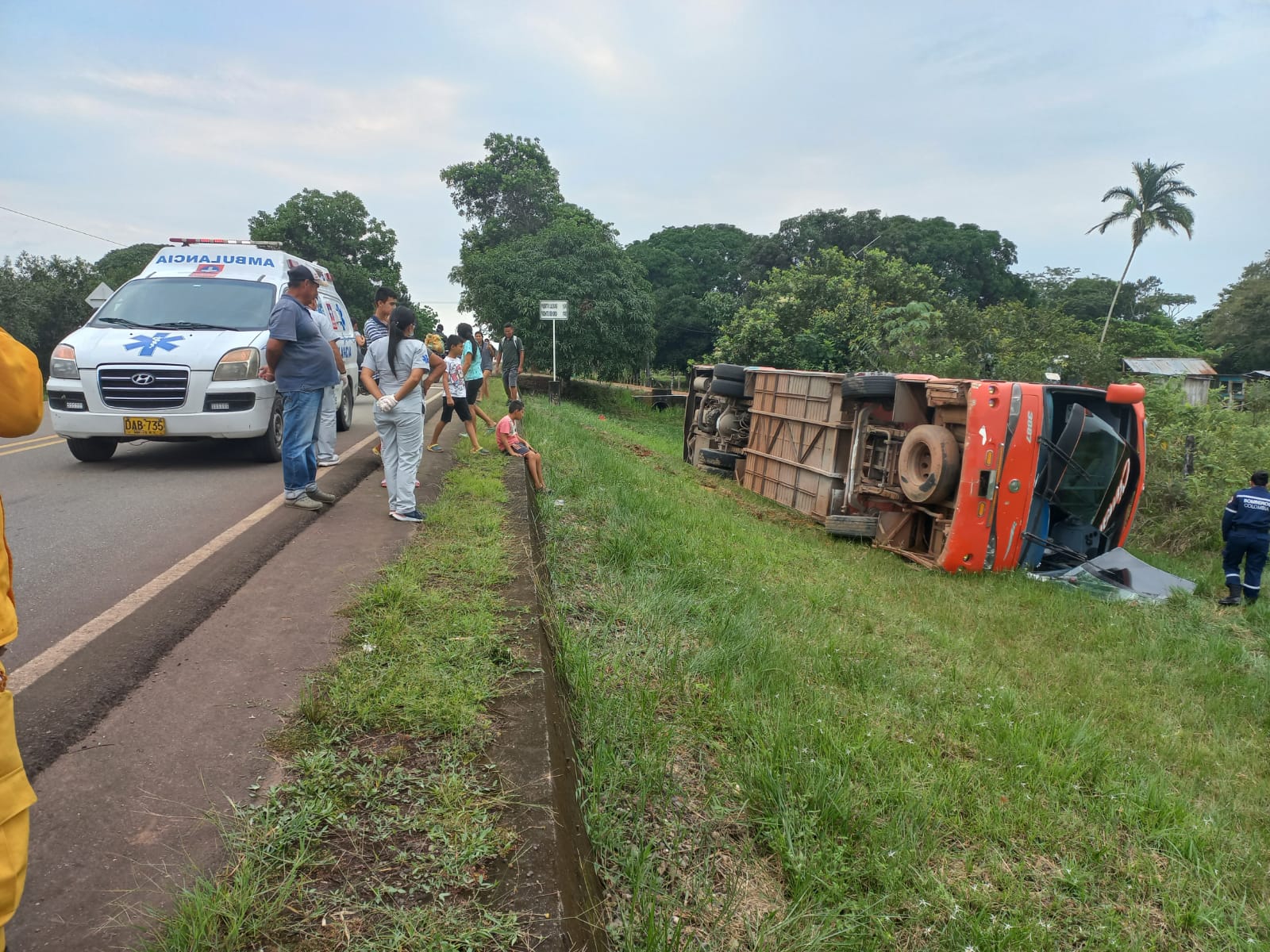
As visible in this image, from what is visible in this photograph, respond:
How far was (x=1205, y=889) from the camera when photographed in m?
3.00

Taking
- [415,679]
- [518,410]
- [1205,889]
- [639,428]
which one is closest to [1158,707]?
[1205,889]

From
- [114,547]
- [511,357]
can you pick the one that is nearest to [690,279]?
[511,357]

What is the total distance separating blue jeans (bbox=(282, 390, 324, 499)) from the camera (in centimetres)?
596

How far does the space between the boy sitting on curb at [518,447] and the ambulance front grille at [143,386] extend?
313 cm

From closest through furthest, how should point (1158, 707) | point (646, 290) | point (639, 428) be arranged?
1. point (1158, 707)
2. point (639, 428)
3. point (646, 290)

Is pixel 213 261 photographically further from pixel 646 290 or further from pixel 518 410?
pixel 646 290

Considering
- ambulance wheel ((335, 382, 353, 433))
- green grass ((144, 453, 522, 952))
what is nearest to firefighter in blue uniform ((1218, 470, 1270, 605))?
green grass ((144, 453, 522, 952))

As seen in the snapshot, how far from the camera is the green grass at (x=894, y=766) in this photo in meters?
2.62

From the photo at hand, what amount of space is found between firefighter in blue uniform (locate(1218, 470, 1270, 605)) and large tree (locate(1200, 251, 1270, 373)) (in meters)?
44.9

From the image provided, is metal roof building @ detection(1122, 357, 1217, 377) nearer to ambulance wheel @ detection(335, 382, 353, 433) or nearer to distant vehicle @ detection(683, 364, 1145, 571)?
distant vehicle @ detection(683, 364, 1145, 571)

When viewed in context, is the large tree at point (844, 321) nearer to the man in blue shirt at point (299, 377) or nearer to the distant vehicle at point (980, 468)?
the distant vehicle at point (980, 468)

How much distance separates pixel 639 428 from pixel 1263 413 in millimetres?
16055

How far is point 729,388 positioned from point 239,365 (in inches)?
335

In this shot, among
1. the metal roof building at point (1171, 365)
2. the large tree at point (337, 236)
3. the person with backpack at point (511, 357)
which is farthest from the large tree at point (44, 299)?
the metal roof building at point (1171, 365)
